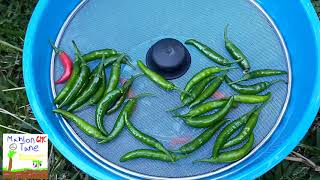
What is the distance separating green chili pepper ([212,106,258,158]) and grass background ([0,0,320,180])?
540mm

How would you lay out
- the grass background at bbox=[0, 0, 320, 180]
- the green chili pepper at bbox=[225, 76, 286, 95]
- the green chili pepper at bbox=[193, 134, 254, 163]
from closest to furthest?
the green chili pepper at bbox=[193, 134, 254, 163] → the green chili pepper at bbox=[225, 76, 286, 95] → the grass background at bbox=[0, 0, 320, 180]

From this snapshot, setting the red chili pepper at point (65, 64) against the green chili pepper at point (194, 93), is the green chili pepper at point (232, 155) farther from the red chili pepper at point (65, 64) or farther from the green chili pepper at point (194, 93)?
the red chili pepper at point (65, 64)

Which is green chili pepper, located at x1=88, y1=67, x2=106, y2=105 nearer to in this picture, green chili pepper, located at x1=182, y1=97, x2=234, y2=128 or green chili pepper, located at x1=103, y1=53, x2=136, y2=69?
green chili pepper, located at x1=103, y1=53, x2=136, y2=69

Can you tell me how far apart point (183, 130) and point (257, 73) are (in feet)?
1.94

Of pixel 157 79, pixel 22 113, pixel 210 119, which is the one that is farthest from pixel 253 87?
pixel 22 113

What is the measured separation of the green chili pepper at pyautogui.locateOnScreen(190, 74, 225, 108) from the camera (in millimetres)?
3127

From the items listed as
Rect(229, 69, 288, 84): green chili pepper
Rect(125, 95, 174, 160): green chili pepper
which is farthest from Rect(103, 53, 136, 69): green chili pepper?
Rect(229, 69, 288, 84): green chili pepper

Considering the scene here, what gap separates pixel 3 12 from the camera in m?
3.85

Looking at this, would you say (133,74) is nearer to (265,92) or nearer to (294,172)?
(265,92)

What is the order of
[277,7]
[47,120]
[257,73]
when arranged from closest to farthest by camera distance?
[47,120], [257,73], [277,7]

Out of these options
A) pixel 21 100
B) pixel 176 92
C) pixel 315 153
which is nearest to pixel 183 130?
pixel 176 92

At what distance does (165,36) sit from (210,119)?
2.27 feet

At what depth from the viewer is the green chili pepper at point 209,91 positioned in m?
3.13

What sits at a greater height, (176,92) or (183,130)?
Answer: (176,92)
